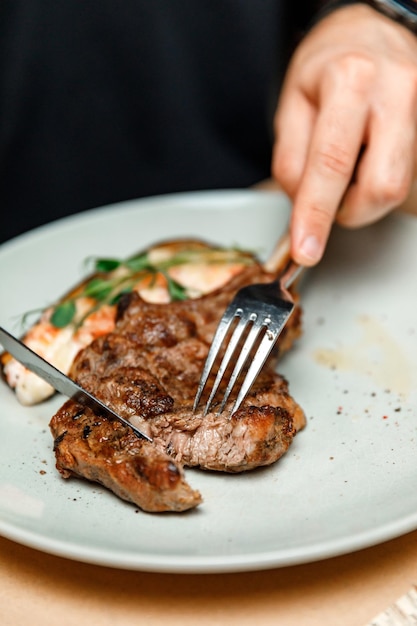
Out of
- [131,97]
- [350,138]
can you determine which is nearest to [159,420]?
[350,138]

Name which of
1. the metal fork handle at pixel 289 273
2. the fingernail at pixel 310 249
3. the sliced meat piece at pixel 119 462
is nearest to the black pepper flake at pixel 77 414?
the sliced meat piece at pixel 119 462

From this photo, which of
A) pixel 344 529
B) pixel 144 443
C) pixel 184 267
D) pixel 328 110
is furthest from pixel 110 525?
pixel 328 110

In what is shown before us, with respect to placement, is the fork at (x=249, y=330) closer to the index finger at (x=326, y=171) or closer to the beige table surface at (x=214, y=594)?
the index finger at (x=326, y=171)

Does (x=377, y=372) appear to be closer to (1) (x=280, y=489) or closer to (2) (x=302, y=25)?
(1) (x=280, y=489)

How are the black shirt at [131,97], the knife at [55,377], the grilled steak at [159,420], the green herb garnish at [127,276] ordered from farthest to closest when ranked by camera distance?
the black shirt at [131,97], the green herb garnish at [127,276], the knife at [55,377], the grilled steak at [159,420]

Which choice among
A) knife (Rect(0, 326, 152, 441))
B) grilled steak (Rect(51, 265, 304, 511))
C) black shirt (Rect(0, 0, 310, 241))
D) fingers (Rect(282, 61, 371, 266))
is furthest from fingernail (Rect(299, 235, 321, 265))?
black shirt (Rect(0, 0, 310, 241))

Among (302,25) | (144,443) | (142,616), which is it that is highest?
(302,25)

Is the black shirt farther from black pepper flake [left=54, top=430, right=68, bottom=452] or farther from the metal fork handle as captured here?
black pepper flake [left=54, top=430, right=68, bottom=452]
